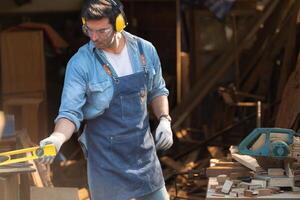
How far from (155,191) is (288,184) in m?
0.69

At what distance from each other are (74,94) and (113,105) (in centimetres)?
23

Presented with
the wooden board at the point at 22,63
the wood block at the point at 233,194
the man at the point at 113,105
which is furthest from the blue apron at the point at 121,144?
the wooden board at the point at 22,63

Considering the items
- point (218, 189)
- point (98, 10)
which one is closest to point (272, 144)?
point (218, 189)

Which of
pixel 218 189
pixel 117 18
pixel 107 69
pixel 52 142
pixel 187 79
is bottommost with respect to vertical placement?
pixel 187 79

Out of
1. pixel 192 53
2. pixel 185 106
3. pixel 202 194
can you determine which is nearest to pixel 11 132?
pixel 202 194

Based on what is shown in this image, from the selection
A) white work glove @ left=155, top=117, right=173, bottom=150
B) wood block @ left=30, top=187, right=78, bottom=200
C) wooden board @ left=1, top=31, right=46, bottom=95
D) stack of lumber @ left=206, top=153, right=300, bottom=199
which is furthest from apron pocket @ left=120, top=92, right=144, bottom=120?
wooden board @ left=1, top=31, right=46, bottom=95

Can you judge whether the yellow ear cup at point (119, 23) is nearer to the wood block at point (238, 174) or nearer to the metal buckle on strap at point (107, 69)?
the metal buckle on strap at point (107, 69)

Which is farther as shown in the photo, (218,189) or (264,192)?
(218,189)

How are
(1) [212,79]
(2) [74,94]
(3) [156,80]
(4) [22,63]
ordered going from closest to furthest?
(2) [74,94] < (3) [156,80] < (4) [22,63] < (1) [212,79]

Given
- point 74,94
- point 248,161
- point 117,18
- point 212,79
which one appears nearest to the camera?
point 74,94

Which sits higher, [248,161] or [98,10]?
[98,10]

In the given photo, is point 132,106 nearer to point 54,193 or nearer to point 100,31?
point 100,31

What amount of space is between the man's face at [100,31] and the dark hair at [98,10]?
0.02m

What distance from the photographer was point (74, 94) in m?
3.64
